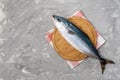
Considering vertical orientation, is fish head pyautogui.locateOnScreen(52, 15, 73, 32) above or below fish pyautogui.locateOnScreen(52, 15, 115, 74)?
above

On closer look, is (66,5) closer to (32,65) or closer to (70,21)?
(70,21)

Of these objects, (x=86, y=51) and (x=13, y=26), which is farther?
(x=13, y=26)

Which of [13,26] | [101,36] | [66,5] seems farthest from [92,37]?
[13,26]

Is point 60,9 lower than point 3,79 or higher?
higher

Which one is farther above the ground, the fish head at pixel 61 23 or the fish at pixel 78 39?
the fish head at pixel 61 23
